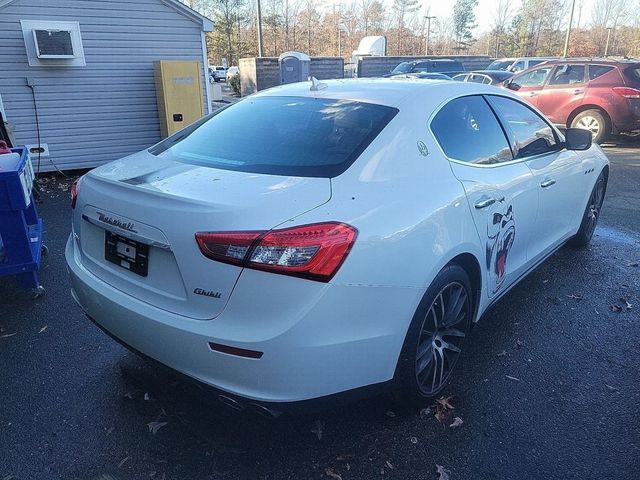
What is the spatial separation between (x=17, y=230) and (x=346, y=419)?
2.84 meters

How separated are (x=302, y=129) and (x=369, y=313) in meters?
1.09

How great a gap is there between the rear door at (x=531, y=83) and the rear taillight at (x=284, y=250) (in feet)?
37.3

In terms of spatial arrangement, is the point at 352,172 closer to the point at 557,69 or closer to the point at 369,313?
the point at 369,313

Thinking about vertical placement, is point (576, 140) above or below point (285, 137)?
below

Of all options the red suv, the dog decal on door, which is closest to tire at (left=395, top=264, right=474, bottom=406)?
the dog decal on door

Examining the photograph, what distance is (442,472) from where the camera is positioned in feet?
7.22

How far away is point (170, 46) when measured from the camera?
9.38 m

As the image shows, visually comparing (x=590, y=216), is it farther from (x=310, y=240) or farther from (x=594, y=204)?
(x=310, y=240)

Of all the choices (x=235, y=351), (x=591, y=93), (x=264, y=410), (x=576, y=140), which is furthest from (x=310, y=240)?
(x=591, y=93)

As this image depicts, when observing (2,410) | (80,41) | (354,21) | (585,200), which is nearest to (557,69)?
(585,200)

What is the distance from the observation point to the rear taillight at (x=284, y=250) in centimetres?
180

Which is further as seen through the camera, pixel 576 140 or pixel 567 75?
pixel 567 75

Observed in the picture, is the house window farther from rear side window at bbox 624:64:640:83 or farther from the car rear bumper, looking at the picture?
rear side window at bbox 624:64:640:83

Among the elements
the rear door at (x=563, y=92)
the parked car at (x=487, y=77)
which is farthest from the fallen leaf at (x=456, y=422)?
the parked car at (x=487, y=77)
